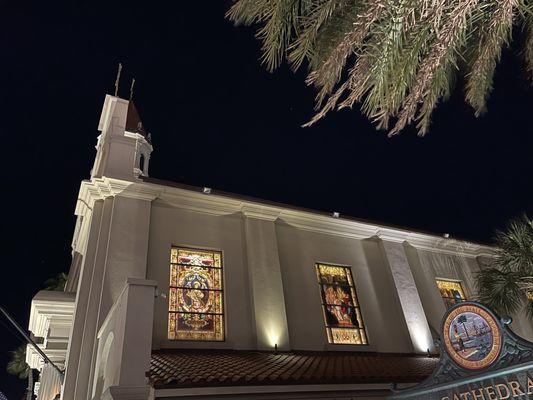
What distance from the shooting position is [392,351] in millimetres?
13453

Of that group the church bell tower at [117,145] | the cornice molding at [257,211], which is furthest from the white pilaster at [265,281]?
the church bell tower at [117,145]

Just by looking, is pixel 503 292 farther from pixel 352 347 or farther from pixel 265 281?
pixel 265 281

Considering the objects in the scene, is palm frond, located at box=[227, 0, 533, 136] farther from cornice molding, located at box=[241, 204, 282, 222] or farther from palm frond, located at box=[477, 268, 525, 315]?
cornice molding, located at box=[241, 204, 282, 222]

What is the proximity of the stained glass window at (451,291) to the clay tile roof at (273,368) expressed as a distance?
4.90 metres

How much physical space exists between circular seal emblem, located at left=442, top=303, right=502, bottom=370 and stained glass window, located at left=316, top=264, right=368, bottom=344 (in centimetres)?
854

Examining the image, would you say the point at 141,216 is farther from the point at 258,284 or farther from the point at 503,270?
the point at 503,270

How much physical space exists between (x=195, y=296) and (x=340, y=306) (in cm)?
534

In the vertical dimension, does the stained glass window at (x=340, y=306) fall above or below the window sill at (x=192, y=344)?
above

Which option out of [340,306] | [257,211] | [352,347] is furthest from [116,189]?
[352,347]

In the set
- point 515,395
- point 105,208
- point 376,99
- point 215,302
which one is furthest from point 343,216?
point 515,395

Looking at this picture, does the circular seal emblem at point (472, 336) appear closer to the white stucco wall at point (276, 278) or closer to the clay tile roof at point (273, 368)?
the clay tile roof at point (273, 368)

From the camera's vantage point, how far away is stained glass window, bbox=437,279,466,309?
16.2 m

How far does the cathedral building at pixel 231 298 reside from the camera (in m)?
8.41

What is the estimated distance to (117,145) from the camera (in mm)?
14086
